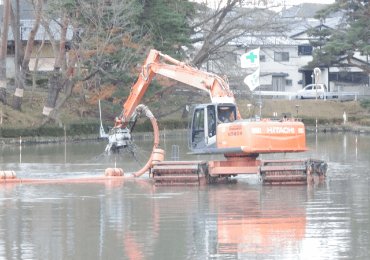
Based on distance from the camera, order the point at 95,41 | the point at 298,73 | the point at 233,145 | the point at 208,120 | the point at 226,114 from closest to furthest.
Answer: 1. the point at 233,145
2. the point at 208,120
3. the point at 226,114
4. the point at 95,41
5. the point at 298,73

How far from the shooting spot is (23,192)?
20234 mm

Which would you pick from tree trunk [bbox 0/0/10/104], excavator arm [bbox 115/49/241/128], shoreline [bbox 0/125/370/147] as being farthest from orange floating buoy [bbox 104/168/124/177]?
tree trunk [bbox 0/0/10/104]

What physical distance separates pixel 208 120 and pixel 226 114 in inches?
25.1

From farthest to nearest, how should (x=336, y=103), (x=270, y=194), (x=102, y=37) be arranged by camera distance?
(x=336, y=103) → (x=102, y=37) → (x=270, y=194)

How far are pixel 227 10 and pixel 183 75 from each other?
30.3 meters

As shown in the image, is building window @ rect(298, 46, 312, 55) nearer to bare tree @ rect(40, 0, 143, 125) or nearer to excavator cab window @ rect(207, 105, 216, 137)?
bare tree @ rect(40, 0, 143, 125)

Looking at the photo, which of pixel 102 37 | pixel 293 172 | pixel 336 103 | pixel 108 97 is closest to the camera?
pixel 293 172

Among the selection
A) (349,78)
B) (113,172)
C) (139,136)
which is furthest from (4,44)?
(349,78)

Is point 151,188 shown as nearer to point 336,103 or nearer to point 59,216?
point 59,216

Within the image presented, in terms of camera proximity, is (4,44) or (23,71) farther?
(23,71)

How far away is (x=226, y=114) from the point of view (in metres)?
22.6

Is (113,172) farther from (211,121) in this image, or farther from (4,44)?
(4,44)

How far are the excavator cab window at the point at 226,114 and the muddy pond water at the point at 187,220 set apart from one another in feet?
6.66

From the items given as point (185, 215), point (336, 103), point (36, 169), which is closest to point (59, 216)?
point (185, 215)
